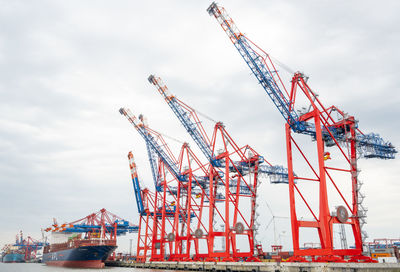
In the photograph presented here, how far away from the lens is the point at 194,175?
189 feet

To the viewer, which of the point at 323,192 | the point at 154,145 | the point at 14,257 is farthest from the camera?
the point at 14,257

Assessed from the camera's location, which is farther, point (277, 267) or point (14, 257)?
point (14, 257)

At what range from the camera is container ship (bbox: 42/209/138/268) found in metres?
70.0

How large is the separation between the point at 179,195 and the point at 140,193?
687 inches

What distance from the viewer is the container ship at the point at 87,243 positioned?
7000 centimetres

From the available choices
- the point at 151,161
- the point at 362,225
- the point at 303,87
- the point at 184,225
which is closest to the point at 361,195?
the point at 362,225

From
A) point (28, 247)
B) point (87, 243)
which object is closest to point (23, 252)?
point (28, 247)

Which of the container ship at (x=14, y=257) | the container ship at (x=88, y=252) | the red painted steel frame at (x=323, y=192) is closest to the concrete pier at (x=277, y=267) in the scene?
the red painted steel frame at (x=323, y=192)

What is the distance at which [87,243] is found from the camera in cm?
7200

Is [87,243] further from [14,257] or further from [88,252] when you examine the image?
[14,257]

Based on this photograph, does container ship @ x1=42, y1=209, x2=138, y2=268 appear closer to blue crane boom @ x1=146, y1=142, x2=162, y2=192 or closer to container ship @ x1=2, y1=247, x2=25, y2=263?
blue crane boom @ x1=146, y1=142, x2=162, y2=192

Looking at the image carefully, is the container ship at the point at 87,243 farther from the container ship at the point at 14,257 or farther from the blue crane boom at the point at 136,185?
the container ship at the point at 14,257

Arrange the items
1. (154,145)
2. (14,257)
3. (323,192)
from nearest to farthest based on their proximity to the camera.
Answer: (323,192) < (154,145) < (14,257)

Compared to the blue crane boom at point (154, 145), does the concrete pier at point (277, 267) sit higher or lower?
lower
